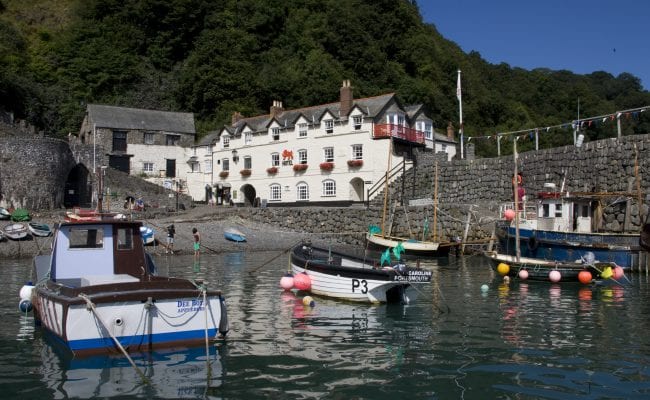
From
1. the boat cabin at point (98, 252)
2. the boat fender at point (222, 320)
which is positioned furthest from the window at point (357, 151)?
the boat fender at point (222, 320)

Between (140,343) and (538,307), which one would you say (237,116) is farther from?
(140,343)

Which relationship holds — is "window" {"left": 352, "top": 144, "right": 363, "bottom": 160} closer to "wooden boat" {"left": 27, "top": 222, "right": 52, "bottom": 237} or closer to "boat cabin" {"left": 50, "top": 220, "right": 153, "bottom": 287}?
"wooden boat" {"left": 27, "top": 222, "right": 52, "bottom": 237}

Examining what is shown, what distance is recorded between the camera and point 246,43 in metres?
75.0

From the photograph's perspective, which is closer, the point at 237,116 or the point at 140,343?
the point at 140,343

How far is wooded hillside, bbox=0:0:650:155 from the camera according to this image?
6819 centimetres

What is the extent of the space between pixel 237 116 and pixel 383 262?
43544 millimetres

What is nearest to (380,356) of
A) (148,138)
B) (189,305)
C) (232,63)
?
(189,305)

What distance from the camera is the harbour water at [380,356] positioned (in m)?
9.41

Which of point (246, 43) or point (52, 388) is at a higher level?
point (246, 43)

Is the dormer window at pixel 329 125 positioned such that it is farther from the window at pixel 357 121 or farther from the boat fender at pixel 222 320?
the boat fender at pixel 222 320

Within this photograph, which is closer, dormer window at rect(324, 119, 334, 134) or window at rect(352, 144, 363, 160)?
window at rect(352, 144, 363, 160)

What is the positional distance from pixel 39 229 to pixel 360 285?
24.1m

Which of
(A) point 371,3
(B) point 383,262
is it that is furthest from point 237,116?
(B) point 383,262

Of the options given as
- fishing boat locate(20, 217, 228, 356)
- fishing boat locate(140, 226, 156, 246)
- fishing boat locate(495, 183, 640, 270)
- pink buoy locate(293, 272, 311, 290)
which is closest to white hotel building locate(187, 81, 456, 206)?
fishing boat locate(140, 226, 156, 246)
